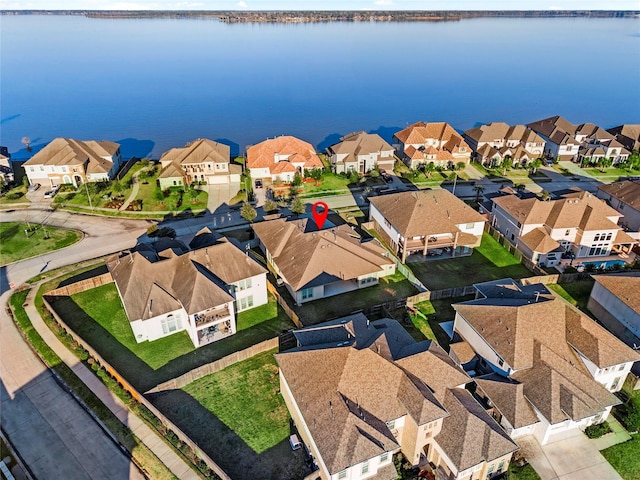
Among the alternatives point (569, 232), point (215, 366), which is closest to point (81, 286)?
point (215, 366)

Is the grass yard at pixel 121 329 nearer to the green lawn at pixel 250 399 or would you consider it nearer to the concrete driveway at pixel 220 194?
the green lawn at pixel 250 399

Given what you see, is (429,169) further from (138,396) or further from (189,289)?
(138,396)

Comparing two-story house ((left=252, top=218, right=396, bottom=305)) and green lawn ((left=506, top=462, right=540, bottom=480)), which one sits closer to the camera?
green lawn ((left=506, top=462, right=540, bottom=480))

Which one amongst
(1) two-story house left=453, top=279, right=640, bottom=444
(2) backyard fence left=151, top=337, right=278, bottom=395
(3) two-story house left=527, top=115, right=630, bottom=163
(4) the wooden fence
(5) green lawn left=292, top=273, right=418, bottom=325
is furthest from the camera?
(3) two-story house left=527, top=115, right=630, bottom=163

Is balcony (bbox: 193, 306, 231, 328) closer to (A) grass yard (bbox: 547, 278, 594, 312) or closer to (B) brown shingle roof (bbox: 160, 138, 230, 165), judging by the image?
(A) grass yard (bbox: 547, 278, 594, 312)

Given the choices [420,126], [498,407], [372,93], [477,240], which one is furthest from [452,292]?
[372,93]

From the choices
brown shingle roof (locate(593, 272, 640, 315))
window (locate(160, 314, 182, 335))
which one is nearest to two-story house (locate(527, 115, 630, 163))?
brown shingle roof (locate(593, 272, 640, 315))

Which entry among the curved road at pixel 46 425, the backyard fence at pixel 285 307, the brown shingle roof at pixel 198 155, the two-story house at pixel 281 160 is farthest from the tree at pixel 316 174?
the curved road at pixel 46 425

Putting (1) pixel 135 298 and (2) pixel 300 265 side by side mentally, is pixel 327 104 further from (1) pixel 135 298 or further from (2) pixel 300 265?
(1) pixel 135 298

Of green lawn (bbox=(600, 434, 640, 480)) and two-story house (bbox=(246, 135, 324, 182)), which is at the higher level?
two-story house (bbox=(246, 135, 324, 182))
